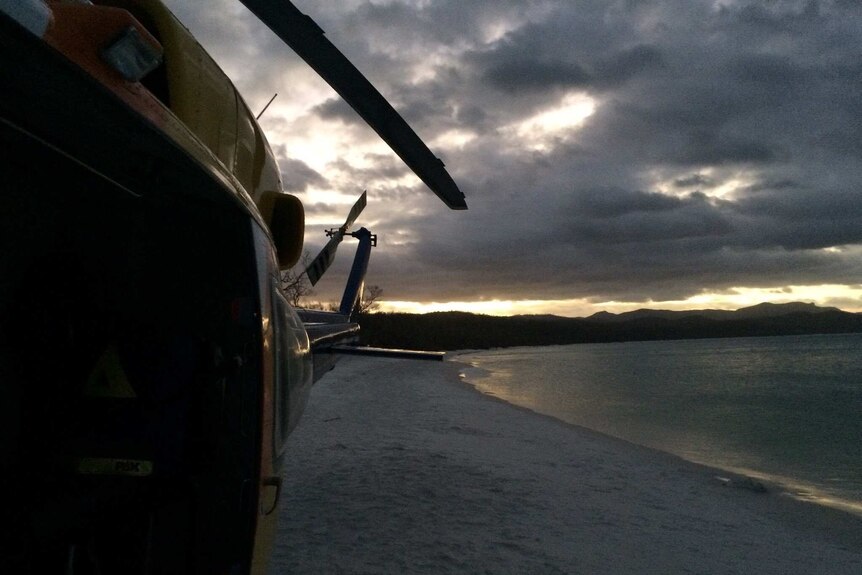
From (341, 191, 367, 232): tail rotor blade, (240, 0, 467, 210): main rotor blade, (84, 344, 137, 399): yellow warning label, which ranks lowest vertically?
(84, 344, 137, 399): yellow warning label

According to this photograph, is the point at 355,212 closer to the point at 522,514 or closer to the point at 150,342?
the point at 522,514

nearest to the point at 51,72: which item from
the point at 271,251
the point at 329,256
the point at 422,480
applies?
the point at 271,251

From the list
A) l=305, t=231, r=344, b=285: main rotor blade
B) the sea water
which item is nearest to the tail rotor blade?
l=305, t=231, r=344, b=285: main rotor blade

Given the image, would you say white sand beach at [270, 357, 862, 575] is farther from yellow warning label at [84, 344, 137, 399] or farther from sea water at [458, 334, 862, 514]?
sea water at [458, 334, 862, 514]

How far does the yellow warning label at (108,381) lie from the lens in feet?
8.10

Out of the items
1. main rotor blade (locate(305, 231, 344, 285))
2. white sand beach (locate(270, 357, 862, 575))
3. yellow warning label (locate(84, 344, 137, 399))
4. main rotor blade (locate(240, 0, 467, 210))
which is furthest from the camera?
main rotor blade (locate(305, 231, 344, 285))

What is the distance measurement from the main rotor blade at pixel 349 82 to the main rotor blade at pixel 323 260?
23.9 feet

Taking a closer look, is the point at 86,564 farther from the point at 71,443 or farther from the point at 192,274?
the point at 192,274

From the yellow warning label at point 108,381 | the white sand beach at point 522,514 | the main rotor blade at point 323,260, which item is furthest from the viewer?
the main rotor blade at point 323,260

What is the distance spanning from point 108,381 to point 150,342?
0.23 m

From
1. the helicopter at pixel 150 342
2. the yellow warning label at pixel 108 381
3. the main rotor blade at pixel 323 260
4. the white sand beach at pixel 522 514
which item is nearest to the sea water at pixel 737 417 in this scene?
the white sand beach at pixel 522 514

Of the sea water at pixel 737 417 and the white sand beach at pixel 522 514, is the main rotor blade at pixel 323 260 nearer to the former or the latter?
the white sand beach at pixel 522 514

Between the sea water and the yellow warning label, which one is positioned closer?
the yellow warning label

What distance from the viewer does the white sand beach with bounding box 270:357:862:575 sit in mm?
4102
